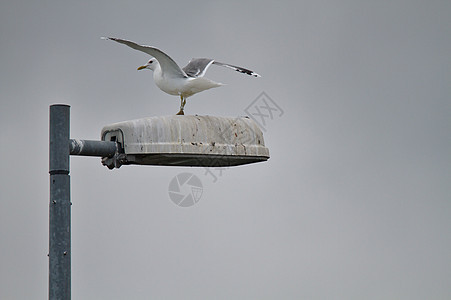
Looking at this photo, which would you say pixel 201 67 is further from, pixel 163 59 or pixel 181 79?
pixel 163 59

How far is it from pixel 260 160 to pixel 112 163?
1.31m

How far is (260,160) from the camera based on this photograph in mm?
6020

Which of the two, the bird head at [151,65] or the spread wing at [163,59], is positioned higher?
the bird head at [151,65]

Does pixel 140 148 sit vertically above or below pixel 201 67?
below

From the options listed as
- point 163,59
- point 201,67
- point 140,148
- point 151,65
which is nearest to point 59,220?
point 140,148

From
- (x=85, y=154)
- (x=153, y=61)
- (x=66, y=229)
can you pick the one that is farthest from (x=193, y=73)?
(x=66, y=229)

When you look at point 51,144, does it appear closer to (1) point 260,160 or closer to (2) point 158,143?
(2) point 158,143

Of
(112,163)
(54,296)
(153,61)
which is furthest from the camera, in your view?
→ (153,61)

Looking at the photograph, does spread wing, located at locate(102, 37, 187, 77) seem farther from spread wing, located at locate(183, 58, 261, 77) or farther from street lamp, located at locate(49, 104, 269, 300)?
street lamp, located at locate(49, 104, 269, 300)

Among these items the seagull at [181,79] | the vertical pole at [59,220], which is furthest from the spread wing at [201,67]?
the vertical pole at [59,220]

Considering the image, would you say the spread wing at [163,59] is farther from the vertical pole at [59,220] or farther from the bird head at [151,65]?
the vertical pole at [59,220]

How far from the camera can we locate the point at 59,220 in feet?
15.8

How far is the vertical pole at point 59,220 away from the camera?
4.81 m

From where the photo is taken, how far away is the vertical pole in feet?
15.8
